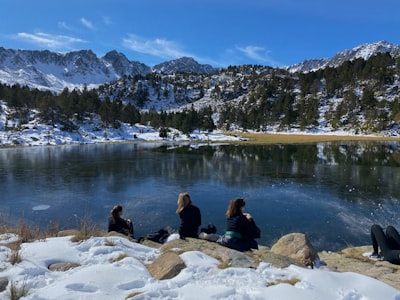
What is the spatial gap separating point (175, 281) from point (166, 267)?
1.61ft

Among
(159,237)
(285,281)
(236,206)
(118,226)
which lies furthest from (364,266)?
(118,226)

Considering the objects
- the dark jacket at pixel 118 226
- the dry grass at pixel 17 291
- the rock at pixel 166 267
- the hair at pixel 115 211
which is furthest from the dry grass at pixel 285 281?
the hair at pixel 115 211

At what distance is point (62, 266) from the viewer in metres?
5.60

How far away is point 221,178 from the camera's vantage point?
2570 centimetres

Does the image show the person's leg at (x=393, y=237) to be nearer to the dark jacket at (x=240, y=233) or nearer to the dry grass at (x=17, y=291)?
the dark jacket at (x=240, y=233)

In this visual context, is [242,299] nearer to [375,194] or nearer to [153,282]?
[153,282]

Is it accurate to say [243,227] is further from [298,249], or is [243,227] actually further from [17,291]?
[17,291]

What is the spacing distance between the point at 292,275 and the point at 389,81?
492ft

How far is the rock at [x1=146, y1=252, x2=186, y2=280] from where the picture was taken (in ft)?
17.5

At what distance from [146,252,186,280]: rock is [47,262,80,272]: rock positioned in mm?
1333

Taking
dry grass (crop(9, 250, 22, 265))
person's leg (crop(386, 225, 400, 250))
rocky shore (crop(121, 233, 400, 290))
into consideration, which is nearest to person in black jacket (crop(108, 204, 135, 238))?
rocky shore (crop(121, 233, 400, 290))

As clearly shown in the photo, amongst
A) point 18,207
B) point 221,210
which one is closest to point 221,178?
point 221,210

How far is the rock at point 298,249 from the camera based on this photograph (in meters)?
7.11

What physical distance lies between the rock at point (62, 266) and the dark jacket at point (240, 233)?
387 centimetres
